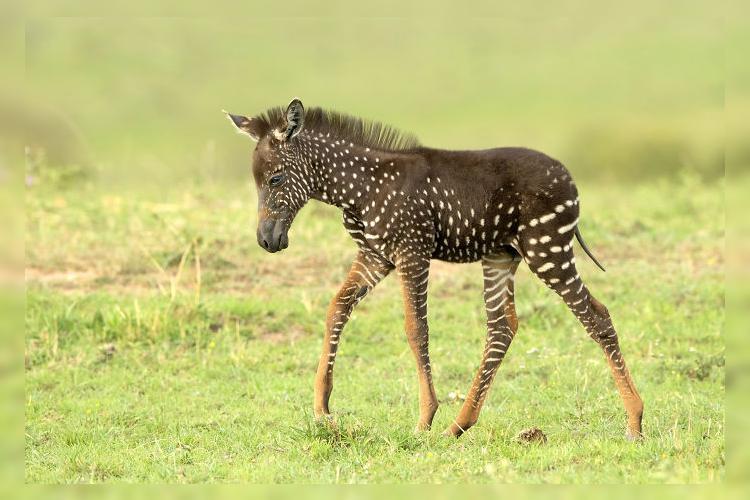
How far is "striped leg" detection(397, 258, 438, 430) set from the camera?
27.5ft

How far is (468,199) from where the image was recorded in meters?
8.38

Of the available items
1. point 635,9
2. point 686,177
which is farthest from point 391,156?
point 635,9

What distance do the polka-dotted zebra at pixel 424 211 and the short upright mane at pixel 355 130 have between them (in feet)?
0.06

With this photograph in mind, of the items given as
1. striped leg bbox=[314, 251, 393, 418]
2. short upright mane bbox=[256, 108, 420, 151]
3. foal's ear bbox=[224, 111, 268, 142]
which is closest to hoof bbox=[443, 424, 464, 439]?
striped leg bbox=[314, 251, 393, 418]

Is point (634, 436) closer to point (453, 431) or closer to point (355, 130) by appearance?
point (453, 431)

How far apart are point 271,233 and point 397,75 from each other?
1412 inches

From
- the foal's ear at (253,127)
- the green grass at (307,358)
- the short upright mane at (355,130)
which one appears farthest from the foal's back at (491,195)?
the green grass at (307,358)

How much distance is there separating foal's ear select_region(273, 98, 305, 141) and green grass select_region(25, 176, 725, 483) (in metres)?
2.51

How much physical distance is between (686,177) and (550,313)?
765cm

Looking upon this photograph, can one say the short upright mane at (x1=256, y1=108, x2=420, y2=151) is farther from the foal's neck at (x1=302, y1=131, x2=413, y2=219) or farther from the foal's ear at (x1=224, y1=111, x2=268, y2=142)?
the foal's ear at (x1=224, y1=111, x2=268, y2=142)

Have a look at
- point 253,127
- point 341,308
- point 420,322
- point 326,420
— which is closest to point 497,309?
point 420,322

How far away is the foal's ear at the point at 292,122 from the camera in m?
8.29

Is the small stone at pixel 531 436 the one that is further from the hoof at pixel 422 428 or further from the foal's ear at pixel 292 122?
the foal's ear at pixel 292 122

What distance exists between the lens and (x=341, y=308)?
8.76 meters
